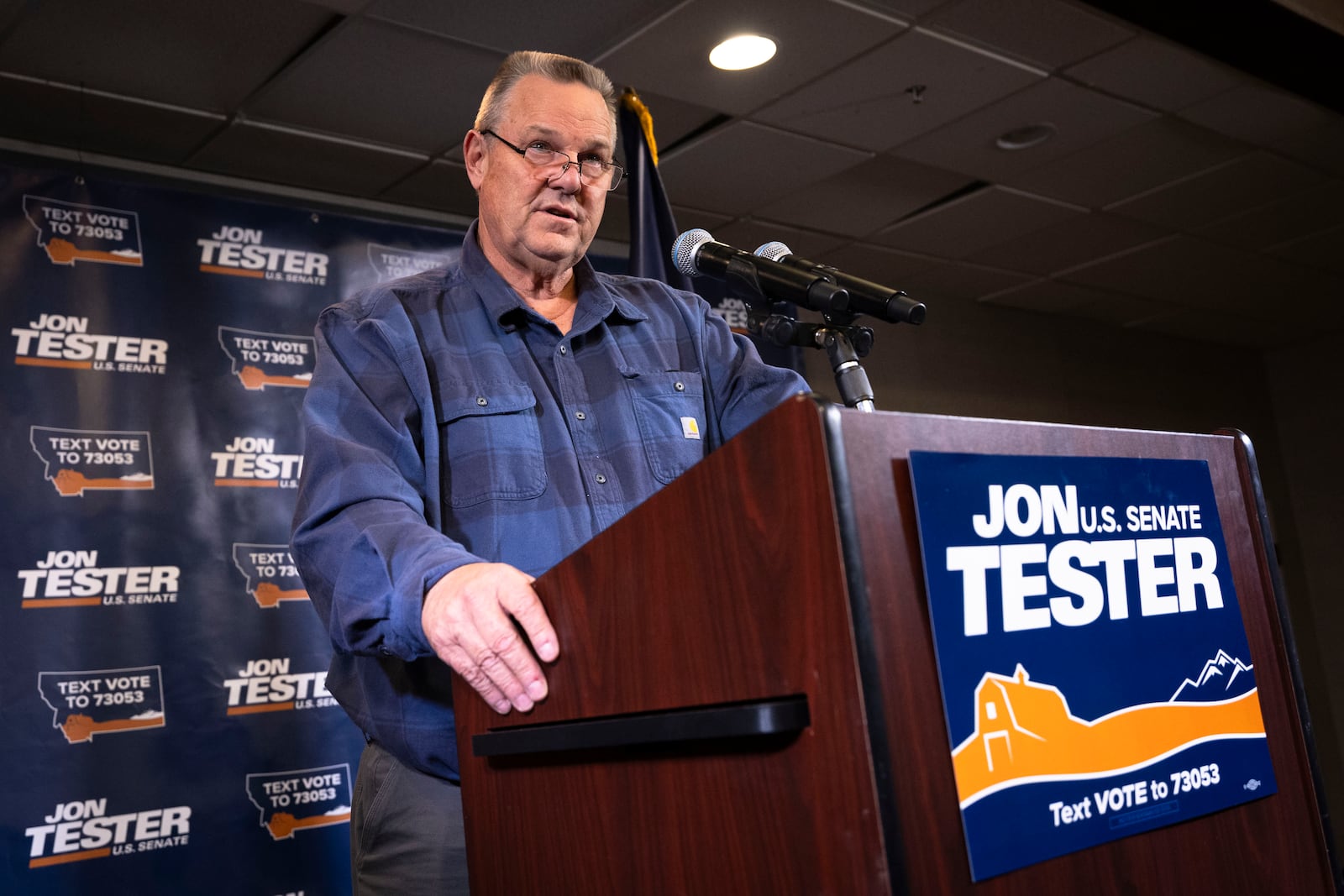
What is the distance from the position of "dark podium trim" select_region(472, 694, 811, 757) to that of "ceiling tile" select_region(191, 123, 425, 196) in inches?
131

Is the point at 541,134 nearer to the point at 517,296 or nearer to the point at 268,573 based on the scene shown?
the point at 517,296

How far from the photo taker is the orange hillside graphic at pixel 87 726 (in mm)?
2881

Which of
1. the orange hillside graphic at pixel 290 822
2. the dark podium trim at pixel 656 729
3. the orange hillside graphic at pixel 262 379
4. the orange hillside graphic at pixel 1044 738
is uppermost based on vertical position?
the orange hillside graphic at pixel 262 379

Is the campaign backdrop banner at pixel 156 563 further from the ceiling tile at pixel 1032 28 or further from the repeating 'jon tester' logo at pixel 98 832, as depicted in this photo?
the ceiling tile at pixel 1032 28

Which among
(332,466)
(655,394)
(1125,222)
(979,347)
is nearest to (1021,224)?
(1125,222)

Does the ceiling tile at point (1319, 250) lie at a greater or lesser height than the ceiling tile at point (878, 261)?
lesser

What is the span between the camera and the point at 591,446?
4.34 feet

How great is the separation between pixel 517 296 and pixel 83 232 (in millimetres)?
2435

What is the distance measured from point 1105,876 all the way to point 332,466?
2.48 ft

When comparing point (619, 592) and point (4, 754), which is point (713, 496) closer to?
point (619, 592)

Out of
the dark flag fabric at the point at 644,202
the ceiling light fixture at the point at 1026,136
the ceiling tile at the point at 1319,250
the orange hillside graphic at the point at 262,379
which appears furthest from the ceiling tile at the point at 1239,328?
the orange hillside graphic at the point at 262,379

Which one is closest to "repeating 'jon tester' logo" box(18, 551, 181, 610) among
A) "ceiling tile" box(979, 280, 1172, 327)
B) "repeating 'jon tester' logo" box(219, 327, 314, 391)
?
"repeating 'jon tester' logo" box(219, 327, 314, 391)

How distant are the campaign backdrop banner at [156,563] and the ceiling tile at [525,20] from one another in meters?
0.87

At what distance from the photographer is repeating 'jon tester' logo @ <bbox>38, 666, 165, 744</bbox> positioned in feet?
9.46
